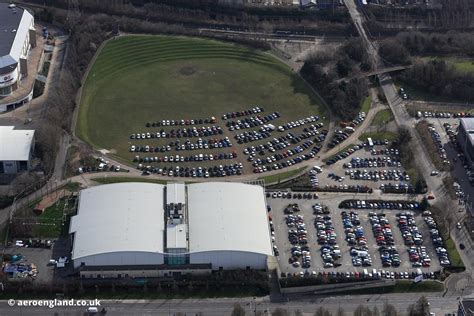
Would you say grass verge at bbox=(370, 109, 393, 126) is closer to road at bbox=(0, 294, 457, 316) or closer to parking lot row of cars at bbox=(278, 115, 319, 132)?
parking lot row of cars at bbox=(278, 115, 319, 132)

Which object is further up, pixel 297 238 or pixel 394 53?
pixel 394 53

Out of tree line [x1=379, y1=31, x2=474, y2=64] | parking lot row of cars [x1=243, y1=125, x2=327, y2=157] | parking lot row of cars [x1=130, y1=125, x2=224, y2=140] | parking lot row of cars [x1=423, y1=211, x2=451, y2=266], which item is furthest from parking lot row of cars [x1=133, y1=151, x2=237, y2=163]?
tree line [x1=379, y1=31, x2=474, y2=64]

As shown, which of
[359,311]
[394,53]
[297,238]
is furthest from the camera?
[394,53]

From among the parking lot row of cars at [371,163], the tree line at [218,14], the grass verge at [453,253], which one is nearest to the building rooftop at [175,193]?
the parking lot row of cars at [371,163]

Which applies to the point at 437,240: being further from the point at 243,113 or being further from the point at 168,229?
the point at 243,113

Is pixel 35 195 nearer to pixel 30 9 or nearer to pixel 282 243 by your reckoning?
pixel 282 243

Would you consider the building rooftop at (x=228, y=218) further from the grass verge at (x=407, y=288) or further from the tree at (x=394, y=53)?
the tree at (x=394, y=53)

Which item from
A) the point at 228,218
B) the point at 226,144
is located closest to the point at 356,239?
the point at 228,218
